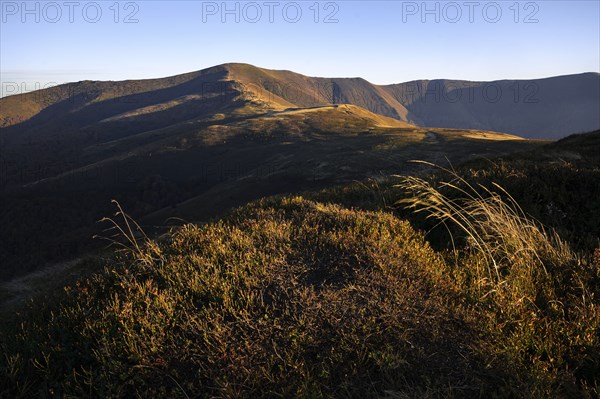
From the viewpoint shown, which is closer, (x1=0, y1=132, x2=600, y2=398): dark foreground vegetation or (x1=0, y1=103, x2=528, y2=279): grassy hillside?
(x1=0, y1=132, x2=600, y2=398): dark foreground vegetation

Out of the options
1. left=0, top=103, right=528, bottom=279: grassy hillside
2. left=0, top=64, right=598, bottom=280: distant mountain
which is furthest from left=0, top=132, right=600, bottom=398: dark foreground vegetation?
left=0, top=103, right=528, bottom=279: grassy hillside

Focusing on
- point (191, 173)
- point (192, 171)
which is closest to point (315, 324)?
point (191, 173)

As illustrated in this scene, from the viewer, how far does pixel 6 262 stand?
59906mm

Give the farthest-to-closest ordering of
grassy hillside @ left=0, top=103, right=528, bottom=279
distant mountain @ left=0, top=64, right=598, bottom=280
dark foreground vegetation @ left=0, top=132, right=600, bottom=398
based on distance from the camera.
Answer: distant mountain @ left=0, top=64, right=598, bottom=280
grassy hillside @ left=0, top=103, right=528, bottom=279
dark foreground vegetation @ left=0, top=132, right=600, bottom=398

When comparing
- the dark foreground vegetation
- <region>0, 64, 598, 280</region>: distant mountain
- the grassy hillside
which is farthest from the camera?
<region>0, 64, 598, 280</region>: distant mountain

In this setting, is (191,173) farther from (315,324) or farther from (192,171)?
(315,324)

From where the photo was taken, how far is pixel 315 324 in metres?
4.31

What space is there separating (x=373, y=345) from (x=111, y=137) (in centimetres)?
21500

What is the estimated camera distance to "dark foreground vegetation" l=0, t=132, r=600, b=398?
147 inches

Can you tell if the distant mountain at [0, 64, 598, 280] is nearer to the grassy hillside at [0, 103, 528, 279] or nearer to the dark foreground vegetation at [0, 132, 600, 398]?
the grassy hillside at [0, 103, 528, 279]

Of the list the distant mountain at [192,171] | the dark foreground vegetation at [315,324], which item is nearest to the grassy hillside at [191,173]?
the distant mountain at [192,171]

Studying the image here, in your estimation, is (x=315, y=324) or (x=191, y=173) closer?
(x=315, y=324)

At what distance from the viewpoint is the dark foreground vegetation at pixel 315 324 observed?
372cm

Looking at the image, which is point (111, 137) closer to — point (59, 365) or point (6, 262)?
point (6, 262)
